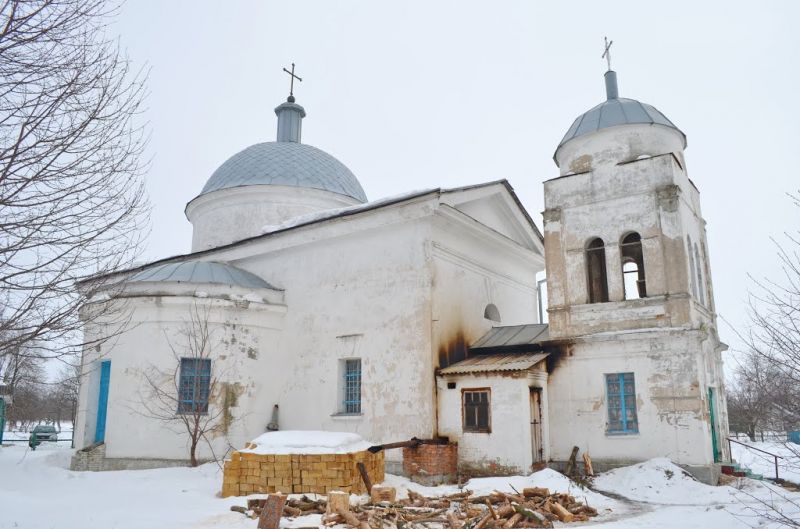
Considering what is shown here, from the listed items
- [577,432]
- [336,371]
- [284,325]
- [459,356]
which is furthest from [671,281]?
[284,325]

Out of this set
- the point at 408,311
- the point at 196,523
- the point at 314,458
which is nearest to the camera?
the point at 196,523

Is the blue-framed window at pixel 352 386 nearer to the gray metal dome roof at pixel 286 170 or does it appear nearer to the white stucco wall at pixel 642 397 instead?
the white stucco wall at pixel 642 397

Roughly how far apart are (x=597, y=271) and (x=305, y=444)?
786 centimetres

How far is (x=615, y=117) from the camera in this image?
14.5m

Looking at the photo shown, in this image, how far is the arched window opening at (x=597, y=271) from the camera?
14.4 m

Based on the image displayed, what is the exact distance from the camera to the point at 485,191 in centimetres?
1645

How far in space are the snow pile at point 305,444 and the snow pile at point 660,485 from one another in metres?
4.79

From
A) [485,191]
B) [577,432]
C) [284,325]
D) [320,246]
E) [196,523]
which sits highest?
[485,191]

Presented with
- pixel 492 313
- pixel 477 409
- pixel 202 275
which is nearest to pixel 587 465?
pixel 477 409

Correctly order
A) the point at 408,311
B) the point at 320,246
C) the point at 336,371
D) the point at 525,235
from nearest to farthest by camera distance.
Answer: the point at 408,311 → the point at 336,371 → the point at 320,246 → the point at 525,235

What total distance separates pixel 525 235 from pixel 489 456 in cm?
795

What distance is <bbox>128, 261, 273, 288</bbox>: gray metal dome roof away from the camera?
15.6m

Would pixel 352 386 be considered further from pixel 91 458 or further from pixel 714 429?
pixel 714 429

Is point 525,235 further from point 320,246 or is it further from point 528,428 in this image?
point 528,428
